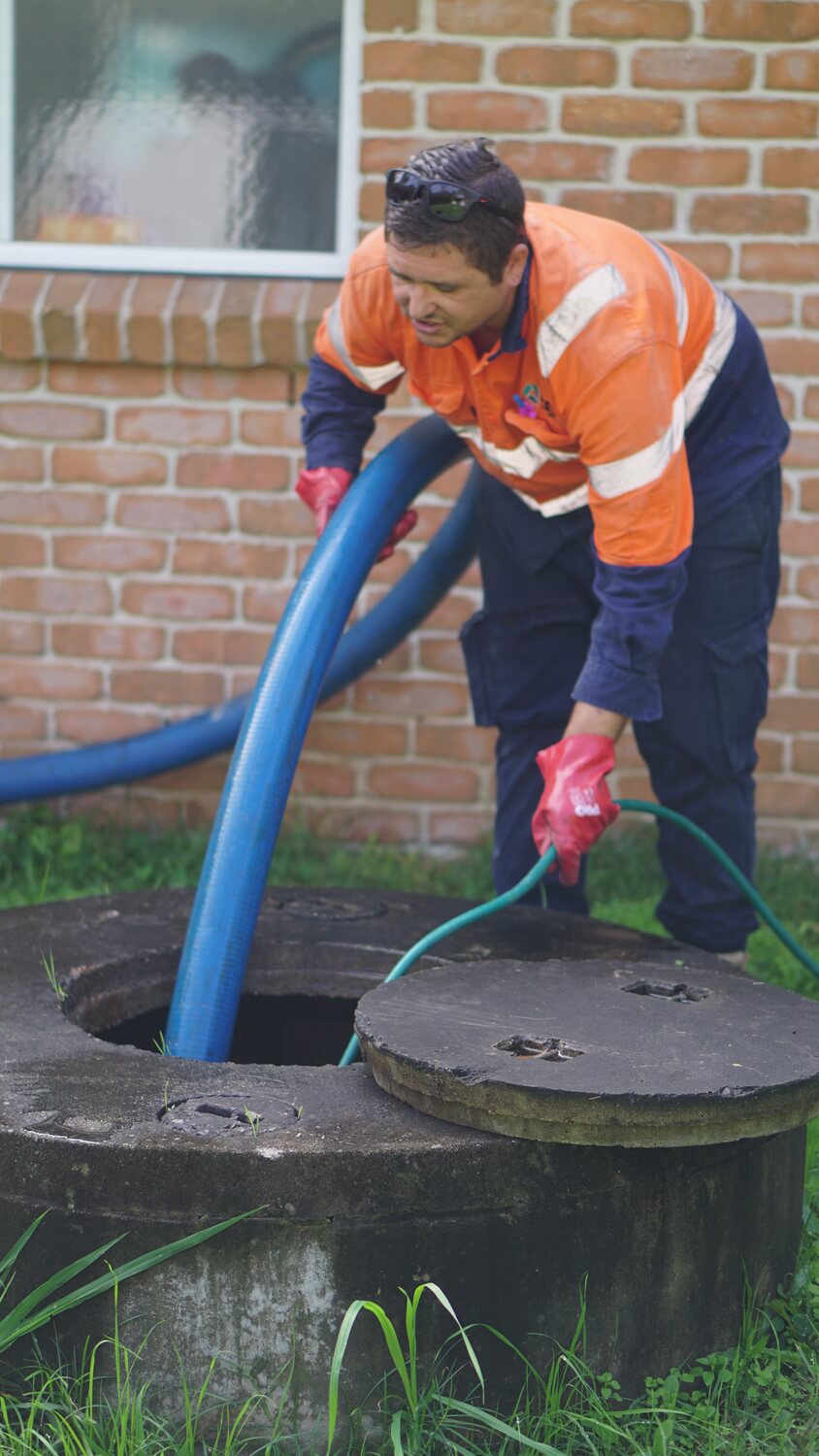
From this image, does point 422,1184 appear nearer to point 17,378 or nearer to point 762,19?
point 17,378

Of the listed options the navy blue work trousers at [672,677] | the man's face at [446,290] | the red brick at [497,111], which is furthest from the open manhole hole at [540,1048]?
the red brick at [497,111]

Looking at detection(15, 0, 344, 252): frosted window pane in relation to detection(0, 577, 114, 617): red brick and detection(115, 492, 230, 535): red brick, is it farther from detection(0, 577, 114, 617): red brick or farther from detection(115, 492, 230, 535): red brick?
detection(0, 577, 114, 617): red brick

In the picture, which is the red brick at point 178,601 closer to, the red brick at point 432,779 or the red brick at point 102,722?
the red brick at point 102,722

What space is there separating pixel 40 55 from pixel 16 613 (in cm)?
143

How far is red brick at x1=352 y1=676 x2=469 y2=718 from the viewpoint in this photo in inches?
162

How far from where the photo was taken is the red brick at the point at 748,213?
384 cm

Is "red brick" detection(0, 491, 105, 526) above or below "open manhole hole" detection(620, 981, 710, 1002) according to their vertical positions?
above

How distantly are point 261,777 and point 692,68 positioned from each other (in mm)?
2299

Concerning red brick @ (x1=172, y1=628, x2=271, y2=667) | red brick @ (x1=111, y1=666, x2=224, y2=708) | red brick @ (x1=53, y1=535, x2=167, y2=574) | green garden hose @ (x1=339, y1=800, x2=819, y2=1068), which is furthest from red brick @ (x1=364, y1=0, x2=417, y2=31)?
green garden hose @ (x1=339, y1=800, x2=819, y2=1068)

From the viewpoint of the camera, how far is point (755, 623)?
9.52 feet

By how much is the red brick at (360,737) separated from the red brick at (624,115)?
5.04 ft

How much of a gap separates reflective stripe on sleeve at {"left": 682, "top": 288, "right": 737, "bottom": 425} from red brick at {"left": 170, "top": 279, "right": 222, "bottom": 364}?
1.52 metres

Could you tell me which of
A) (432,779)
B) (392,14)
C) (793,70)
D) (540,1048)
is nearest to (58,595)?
(432,779)

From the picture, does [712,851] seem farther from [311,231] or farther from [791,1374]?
[311,231]
